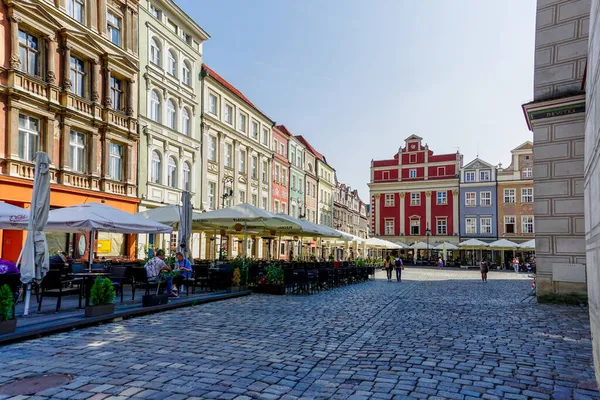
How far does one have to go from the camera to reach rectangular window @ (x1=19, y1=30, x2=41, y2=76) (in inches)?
722

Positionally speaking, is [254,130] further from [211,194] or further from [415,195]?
[415,195]

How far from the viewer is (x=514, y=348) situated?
762cm

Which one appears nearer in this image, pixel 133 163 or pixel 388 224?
pixel 133 163

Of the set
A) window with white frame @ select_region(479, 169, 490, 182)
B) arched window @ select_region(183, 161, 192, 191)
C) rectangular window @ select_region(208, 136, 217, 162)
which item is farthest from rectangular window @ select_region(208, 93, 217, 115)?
window with white frame @ select_region(479, 169, 490, 182)

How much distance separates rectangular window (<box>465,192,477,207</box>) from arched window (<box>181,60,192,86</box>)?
43093 mm

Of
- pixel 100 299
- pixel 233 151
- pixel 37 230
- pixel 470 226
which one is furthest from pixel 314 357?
pixel 470 226

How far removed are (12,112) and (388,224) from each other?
181 feet

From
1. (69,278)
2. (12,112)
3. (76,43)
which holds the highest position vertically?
→ (76,43)

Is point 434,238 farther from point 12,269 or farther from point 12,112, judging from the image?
point 12,269

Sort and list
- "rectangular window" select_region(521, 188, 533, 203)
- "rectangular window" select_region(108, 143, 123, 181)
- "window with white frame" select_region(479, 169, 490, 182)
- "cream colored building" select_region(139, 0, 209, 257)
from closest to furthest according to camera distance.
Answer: "rectangular window" select_region(108, 143, 123, 181), "cream colored building" select_region(139, 0, 209, 257), "rectangular window" select_region(521, 188, 533, 203), "window with white frame" select_region(479, 169, 490, 182)

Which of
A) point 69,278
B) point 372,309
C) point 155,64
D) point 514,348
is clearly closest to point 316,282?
point 372,309

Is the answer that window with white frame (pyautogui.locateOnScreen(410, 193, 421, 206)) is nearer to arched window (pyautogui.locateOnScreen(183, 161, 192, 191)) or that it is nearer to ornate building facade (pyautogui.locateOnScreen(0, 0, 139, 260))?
arched window (pyautogui.locateOnScreen(183, 161, 192, 191))

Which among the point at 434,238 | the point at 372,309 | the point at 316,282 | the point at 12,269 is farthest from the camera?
the point at 434,238

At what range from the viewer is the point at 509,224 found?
58844mm
